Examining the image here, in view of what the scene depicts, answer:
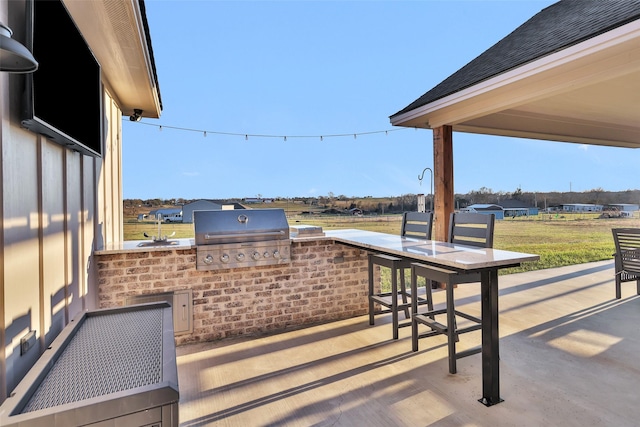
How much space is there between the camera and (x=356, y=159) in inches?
233

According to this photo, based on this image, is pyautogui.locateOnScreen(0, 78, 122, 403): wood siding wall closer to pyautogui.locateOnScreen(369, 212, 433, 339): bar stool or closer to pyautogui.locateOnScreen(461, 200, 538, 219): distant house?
pyautogui.locateOnScreen(369, 212, 433, 339): bar stool

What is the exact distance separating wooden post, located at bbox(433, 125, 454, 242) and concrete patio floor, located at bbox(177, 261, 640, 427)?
1.60 meters

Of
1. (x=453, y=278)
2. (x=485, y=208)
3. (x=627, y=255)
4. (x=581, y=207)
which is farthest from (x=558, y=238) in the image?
(x=453, y=278)

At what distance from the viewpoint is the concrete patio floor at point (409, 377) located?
6.95 ft

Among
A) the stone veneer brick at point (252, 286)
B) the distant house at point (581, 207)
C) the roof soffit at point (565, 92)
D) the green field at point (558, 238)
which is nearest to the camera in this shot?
the roof soffit at point (565, 92)

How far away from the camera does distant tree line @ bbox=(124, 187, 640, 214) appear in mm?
A: 4636

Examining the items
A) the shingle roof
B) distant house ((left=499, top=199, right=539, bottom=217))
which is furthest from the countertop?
distant house ((left=499, top=199, right=539, bottom=217))

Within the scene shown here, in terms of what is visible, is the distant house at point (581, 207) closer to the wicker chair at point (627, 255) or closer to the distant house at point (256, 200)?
the wicker chair at point (627, 255)

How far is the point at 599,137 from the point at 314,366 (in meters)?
7.10

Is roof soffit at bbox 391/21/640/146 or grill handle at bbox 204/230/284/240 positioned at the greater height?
roof soffit at bbox 391/21/640/146

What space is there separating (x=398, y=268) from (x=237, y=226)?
5.27ft

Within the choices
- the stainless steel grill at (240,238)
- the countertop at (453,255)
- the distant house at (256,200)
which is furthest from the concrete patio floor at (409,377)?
the distant house at (256,200)

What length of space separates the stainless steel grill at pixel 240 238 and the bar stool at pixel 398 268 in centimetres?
97

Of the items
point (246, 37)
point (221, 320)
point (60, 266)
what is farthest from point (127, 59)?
point (246, 37)
